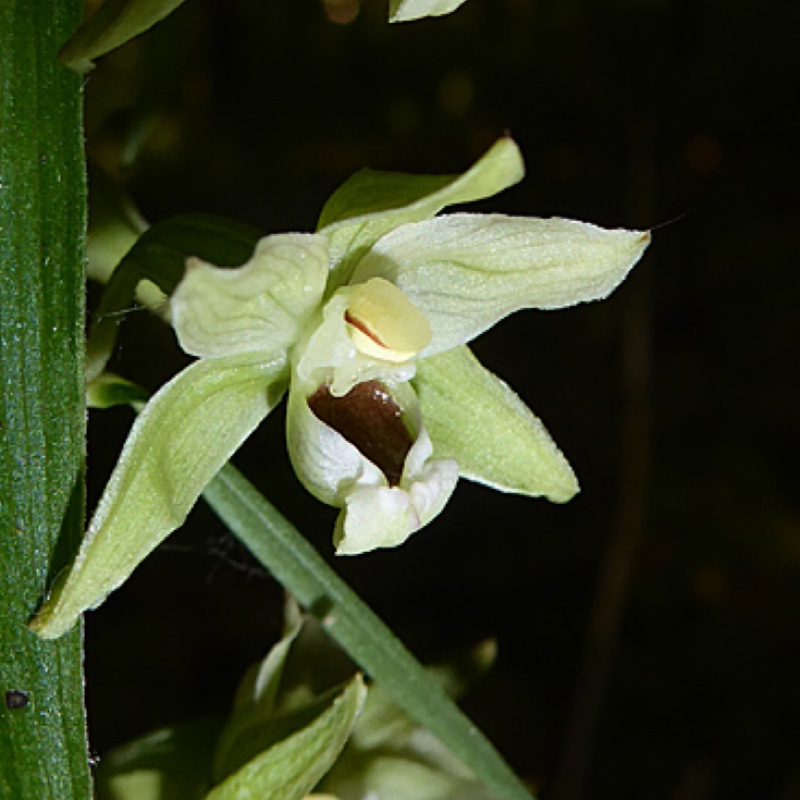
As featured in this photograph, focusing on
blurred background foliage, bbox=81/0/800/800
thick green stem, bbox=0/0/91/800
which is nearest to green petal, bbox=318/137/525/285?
thick green stem, bbox=0/0/91/800

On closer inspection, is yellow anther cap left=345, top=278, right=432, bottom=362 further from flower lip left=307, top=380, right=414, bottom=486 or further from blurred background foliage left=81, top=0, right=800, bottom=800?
blurred background foliage left=81, top=0, right=800, bottom=800

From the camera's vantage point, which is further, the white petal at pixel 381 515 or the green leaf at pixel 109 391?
the green leaf at pixel 109 391

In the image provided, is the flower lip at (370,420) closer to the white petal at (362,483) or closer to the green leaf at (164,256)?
the white petal at (362,483)

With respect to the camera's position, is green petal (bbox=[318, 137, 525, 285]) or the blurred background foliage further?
the blurred background foliage

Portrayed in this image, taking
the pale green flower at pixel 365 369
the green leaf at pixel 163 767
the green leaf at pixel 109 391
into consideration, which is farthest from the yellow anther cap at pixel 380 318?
the green leaf at pixel 163 767

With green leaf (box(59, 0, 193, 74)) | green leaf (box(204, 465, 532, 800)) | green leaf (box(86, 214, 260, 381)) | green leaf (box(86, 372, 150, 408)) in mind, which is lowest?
green leaf (box(204, 465, 532, 800))

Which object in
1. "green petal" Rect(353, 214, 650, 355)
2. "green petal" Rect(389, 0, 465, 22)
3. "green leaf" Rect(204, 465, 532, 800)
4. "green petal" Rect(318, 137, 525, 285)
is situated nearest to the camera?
"green petal" Rect(318, 137, 525, 285)
